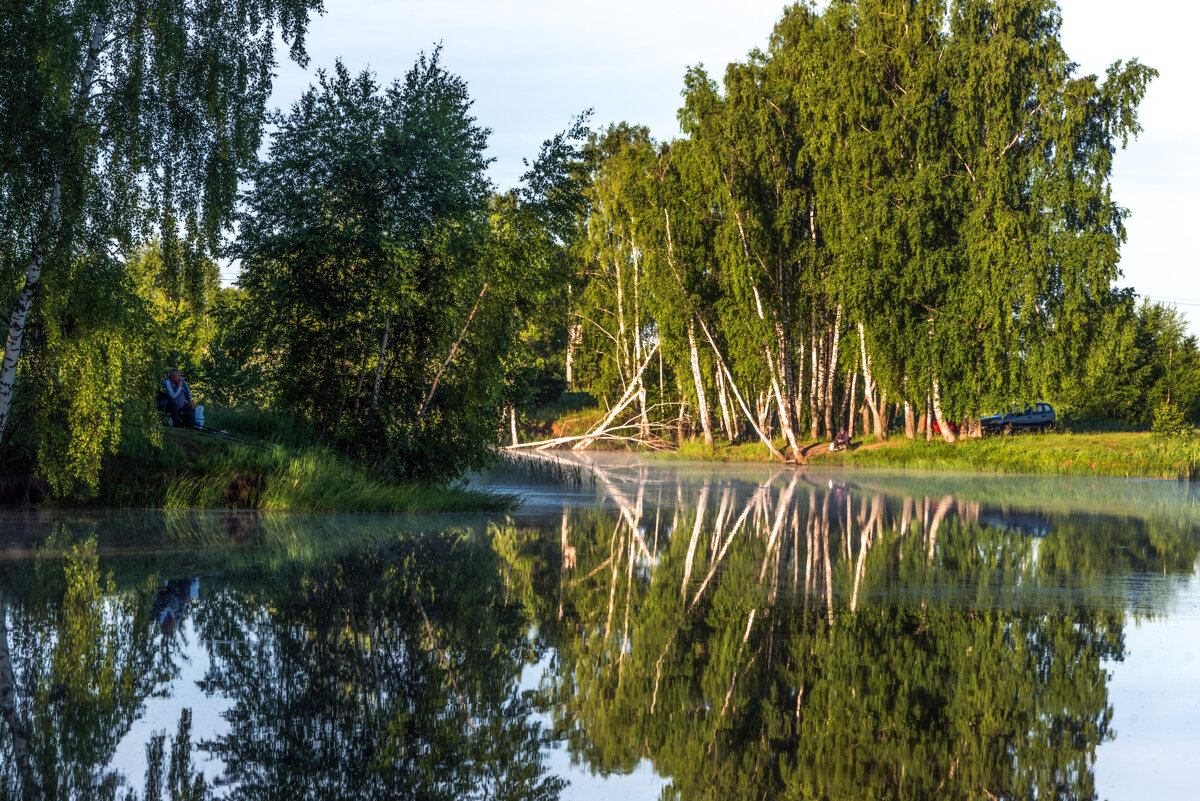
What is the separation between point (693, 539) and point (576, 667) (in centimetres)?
905

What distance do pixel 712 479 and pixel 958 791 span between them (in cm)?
2879

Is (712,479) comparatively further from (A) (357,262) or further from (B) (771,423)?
(B) (771,423)

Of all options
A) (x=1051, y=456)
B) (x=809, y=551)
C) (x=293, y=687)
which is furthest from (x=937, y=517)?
(x=1051, y=456)

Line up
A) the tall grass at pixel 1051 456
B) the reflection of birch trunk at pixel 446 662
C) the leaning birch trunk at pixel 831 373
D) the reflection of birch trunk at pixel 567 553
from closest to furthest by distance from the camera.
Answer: the reflection of birch trunk at pixel 446 662
the reflection of birch trunk at pixel 567 553
the tall grass at pixel 1051 456
the leaning birch trunk at pixel 831 373

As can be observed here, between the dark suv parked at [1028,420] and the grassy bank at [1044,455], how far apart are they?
939 centimetres

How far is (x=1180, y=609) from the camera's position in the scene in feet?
36.3

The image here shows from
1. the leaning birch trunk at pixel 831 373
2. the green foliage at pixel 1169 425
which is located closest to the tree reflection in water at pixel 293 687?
the green foliage at pixel 1169 425

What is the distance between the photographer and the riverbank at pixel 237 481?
17.8 meters

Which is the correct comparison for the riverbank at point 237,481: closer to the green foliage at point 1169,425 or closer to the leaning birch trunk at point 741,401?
the leaning birch trunk at point 741,401

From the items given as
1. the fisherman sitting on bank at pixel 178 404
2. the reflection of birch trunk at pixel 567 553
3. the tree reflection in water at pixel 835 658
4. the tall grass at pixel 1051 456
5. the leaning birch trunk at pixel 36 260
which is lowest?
the tree reflection in water at pixel 835 658

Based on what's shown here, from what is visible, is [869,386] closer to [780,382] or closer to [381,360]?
[780,382]

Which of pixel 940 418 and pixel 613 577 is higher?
pixel 940 418

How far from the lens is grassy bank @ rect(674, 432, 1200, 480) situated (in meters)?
39.1

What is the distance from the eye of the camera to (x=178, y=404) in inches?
843
